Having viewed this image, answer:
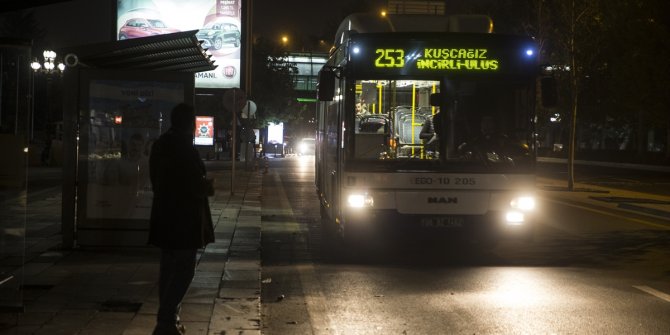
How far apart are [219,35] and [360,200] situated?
105 feet

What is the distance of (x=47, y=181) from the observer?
31.2 metres

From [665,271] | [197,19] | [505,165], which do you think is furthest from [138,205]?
[197,19]

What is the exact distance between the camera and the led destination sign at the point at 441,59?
13.0 meters

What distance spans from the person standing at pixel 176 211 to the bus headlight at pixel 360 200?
5661 millimetres

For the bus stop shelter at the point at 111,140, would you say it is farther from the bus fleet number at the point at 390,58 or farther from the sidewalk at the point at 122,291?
the bus fleet number at the point at 390,58

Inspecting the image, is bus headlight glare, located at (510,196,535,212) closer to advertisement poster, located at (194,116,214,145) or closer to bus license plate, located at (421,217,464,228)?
bus license plate, located at (421,217,464,228)

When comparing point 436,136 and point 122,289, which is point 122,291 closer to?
point 122,289

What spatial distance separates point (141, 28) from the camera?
137 ft

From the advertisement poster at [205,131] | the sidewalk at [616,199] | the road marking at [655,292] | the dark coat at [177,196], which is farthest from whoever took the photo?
the advertisement poster at [205,131]

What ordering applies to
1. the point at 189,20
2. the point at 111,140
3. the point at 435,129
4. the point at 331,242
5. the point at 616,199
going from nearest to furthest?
the point at 111,140 < the point at 435,129 < the point at 331,242 < the point at 616,199 < the point at 189,20

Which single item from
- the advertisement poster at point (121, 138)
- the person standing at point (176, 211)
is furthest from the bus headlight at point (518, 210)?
the person standing at point (176, 211)

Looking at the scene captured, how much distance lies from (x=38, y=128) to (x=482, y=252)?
268 ft

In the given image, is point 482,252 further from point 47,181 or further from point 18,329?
point 47,181

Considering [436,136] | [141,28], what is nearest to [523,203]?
[436,136]
